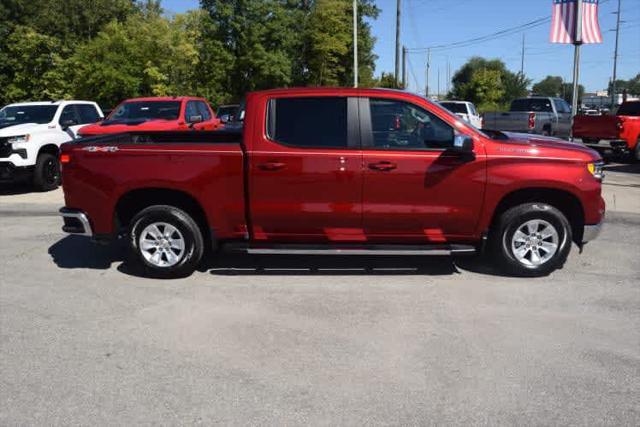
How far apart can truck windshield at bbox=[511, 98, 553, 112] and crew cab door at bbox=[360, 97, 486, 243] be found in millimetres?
19227

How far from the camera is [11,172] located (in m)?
11.6

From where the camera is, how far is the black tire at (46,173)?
1195cm

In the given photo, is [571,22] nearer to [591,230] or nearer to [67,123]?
[591,230]

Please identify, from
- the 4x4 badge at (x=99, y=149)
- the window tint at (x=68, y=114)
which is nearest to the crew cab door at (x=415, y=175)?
the 4x4 badge at (x=99, y=149)

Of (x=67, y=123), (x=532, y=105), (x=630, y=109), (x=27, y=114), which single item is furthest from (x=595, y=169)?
(x=532, y=105)

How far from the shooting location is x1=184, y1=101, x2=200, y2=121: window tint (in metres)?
13.6

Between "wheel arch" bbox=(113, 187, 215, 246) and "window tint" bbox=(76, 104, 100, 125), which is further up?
"window tint" bbox=(76, 104, 100, 125)

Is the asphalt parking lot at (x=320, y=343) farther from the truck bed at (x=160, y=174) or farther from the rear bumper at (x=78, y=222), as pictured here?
the truck bed at (x=160, y=174)

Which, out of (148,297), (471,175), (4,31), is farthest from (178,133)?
(4,31)

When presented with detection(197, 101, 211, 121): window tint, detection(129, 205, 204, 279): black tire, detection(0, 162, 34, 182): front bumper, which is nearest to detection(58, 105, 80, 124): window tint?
detection(0, 162, 34, 182): front bumper

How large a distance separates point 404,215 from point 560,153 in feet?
5.51

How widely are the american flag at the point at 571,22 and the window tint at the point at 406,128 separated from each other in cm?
774

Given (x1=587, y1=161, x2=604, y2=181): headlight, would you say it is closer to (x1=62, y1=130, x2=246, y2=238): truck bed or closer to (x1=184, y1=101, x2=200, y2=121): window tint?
(x1=62, y1=130, x2=246, y2=238): truck bed

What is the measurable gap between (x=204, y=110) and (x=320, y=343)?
11658 mm
